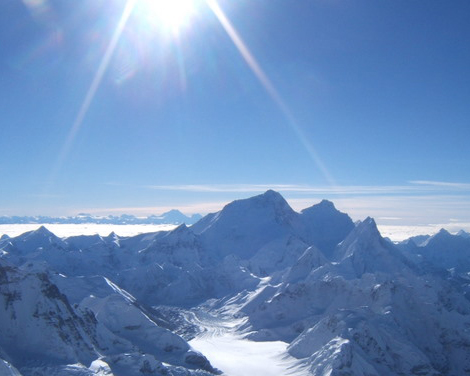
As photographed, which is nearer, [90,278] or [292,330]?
[292,330]

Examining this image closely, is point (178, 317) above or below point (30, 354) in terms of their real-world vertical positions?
below

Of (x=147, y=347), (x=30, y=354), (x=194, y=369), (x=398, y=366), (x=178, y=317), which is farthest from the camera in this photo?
(x=178, y=317)

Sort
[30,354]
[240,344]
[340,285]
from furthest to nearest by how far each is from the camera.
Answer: [340,285] → [240,344] → [30,354]

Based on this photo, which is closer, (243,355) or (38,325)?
(38,325)

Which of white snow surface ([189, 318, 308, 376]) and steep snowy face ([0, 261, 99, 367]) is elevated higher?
steep snowy face ([0, 261, 99, 367])

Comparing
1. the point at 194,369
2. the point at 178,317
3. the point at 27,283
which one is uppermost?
the point at 27,283

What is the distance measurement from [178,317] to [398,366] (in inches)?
4571

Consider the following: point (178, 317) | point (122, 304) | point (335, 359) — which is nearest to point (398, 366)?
point (335, 359)

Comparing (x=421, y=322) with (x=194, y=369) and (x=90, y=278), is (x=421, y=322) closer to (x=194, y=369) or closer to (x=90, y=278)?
(x=194, y=369)

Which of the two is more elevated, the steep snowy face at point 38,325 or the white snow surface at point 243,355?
the steep snowy face at point 38,325

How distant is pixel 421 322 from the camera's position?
128750 millimetres

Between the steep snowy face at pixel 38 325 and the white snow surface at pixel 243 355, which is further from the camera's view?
the white snow surface at pixel 243 355

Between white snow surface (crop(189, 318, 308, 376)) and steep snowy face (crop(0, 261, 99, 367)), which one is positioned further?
white snow surface (crop(189, 318, 308, 376))

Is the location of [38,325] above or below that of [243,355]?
above
